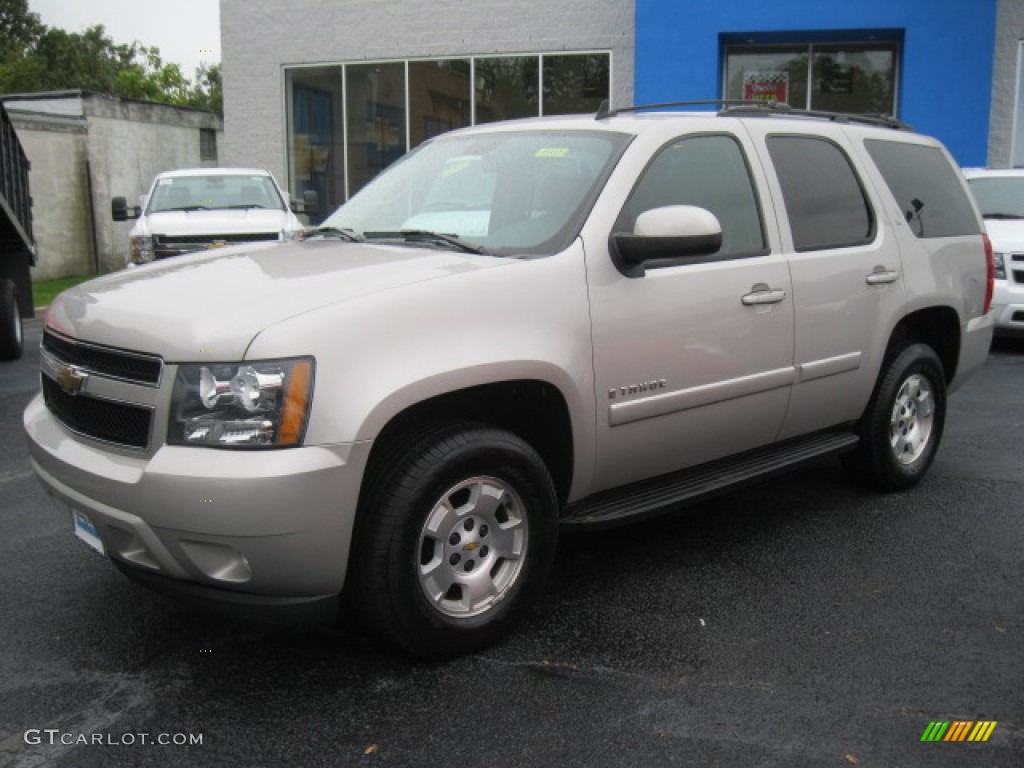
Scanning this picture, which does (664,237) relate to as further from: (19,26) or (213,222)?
(19,26)

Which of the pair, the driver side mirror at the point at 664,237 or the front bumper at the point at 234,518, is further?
the driver side mirror at the point at 664,237

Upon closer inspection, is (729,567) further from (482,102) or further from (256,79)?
(256,79)

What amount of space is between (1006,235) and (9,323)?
954cm

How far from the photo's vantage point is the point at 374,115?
18578mm

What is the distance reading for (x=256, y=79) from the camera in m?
19.0

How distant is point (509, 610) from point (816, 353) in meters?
1.95

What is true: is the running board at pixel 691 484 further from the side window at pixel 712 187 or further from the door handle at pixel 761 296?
the side window at pixel 712 187

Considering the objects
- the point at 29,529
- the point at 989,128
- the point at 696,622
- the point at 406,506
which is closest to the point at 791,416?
the point at 696,622

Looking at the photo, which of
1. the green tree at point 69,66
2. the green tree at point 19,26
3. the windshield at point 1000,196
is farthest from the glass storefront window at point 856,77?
the green tree at point 19,26

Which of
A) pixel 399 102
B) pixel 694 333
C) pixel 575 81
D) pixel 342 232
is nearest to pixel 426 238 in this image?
pixel 342 232

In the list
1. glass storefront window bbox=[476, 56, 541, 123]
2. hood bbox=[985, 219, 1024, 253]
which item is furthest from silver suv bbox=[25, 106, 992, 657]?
glass storefront window bbox=[476, 56, 541, 123]

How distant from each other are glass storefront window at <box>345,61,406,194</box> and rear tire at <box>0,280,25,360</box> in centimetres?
890

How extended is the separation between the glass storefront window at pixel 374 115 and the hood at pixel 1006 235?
405 inches

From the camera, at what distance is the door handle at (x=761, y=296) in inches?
173
